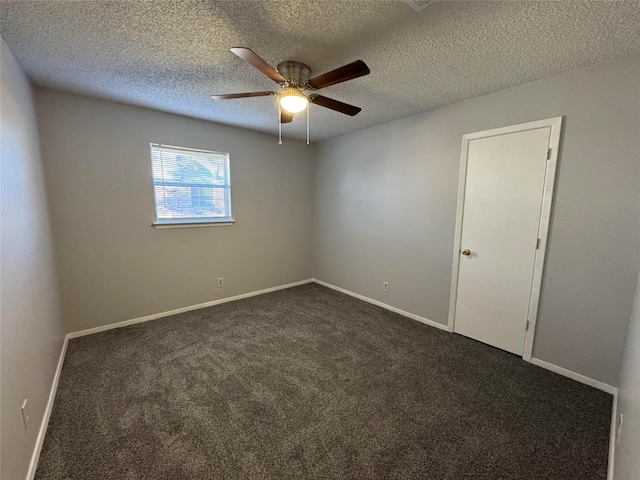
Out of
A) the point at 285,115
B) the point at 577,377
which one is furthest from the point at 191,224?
the point at 577,377

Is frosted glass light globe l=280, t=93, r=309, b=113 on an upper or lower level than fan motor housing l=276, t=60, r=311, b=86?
lower

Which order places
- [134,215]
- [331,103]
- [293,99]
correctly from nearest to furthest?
[293,99], [331,103], [134,215]

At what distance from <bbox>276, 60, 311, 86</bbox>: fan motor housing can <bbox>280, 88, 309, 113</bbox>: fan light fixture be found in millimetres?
81

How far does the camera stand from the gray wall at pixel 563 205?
1976mm

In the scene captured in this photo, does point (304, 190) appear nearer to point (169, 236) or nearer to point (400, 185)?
point (400, 185)

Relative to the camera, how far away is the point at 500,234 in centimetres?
262

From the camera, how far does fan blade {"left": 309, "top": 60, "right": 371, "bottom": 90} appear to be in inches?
62.2

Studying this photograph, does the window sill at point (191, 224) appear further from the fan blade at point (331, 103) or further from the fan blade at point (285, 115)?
the fan blade at point (331, 103)

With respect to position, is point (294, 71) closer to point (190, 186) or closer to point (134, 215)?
point (190, 186)

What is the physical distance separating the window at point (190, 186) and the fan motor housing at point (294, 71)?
1.94 metres

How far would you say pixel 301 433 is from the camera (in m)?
1.71

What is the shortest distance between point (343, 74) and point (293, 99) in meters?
0.46

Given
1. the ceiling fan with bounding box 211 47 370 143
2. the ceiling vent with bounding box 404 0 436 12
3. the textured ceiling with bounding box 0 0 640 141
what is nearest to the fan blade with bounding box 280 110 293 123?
the ceiling fan with bounding box 211 47 370 143

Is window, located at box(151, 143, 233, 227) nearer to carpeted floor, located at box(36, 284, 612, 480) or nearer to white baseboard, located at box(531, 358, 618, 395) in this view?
carpeted floor, located at box(36, 284, 612, 480)
